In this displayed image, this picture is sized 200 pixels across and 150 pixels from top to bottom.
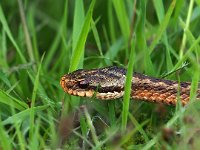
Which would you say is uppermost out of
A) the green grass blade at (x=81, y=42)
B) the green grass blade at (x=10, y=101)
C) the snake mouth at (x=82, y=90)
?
the green grass blade at (x=81, y=42)

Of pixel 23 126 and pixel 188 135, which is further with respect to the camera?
pixel 23 126

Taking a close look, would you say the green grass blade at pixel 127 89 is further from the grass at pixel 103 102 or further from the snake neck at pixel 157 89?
the snake neck at pixel 157 89

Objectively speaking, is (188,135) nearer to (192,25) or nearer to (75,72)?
(75,72)

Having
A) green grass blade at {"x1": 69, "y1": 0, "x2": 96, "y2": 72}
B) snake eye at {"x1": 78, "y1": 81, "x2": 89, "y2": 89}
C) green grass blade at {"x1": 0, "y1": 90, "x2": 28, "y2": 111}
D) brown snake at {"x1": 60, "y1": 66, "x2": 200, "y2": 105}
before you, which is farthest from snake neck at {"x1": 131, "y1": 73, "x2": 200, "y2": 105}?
green grass blade at {"x1": 0, "y1": 90, "x2": 28, "y2": 111}

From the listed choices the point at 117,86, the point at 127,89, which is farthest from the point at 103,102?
the point at 127,89

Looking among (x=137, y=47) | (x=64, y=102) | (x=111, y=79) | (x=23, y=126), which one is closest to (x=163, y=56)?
(x=137, y=47)

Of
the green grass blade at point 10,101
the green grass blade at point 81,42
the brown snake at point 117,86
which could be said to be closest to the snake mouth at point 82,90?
the brown snake at point 117,86

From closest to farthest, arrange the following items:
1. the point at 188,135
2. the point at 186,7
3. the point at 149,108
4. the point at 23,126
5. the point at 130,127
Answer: the point at 188,135, the point at 130,127, the point at 23,126, the point at 149,108, the point at 186,7

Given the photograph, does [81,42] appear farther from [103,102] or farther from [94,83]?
[103,102]
